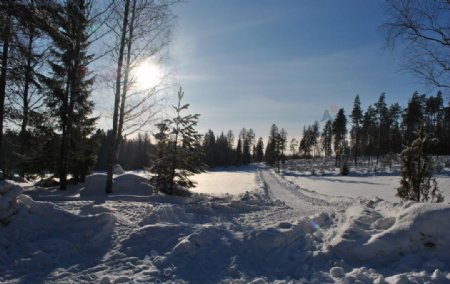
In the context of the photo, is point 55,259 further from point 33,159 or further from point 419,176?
point 33,159

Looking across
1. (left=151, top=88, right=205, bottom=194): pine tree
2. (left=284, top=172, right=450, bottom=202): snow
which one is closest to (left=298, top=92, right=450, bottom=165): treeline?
(left=284, top=172, right=450, bottom=202): snow

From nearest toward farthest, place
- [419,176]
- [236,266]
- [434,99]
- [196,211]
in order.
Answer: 1. [236,266]
2. [196,211]
3. [419,176]
4. [434,99]

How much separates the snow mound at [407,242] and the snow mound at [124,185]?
34.6ft

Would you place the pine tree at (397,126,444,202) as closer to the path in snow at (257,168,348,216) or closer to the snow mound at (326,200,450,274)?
the path in snow at (257,168,348,216)

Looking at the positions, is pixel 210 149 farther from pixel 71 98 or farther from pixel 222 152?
pixel 71 98

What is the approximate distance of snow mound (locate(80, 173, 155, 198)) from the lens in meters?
15.1

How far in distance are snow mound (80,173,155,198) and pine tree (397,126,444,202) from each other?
10674mm

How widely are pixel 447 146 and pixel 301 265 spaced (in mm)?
75838

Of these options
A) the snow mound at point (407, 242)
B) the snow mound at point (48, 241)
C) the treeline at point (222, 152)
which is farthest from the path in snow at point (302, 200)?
the treeline at point (222, 152)

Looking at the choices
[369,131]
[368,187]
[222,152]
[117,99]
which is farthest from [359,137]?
[117,99]

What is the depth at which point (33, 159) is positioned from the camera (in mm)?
18016

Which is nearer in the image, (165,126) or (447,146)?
(165,126)

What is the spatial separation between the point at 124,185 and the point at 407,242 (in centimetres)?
1239

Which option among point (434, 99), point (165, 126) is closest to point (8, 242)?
point (165, 126)
